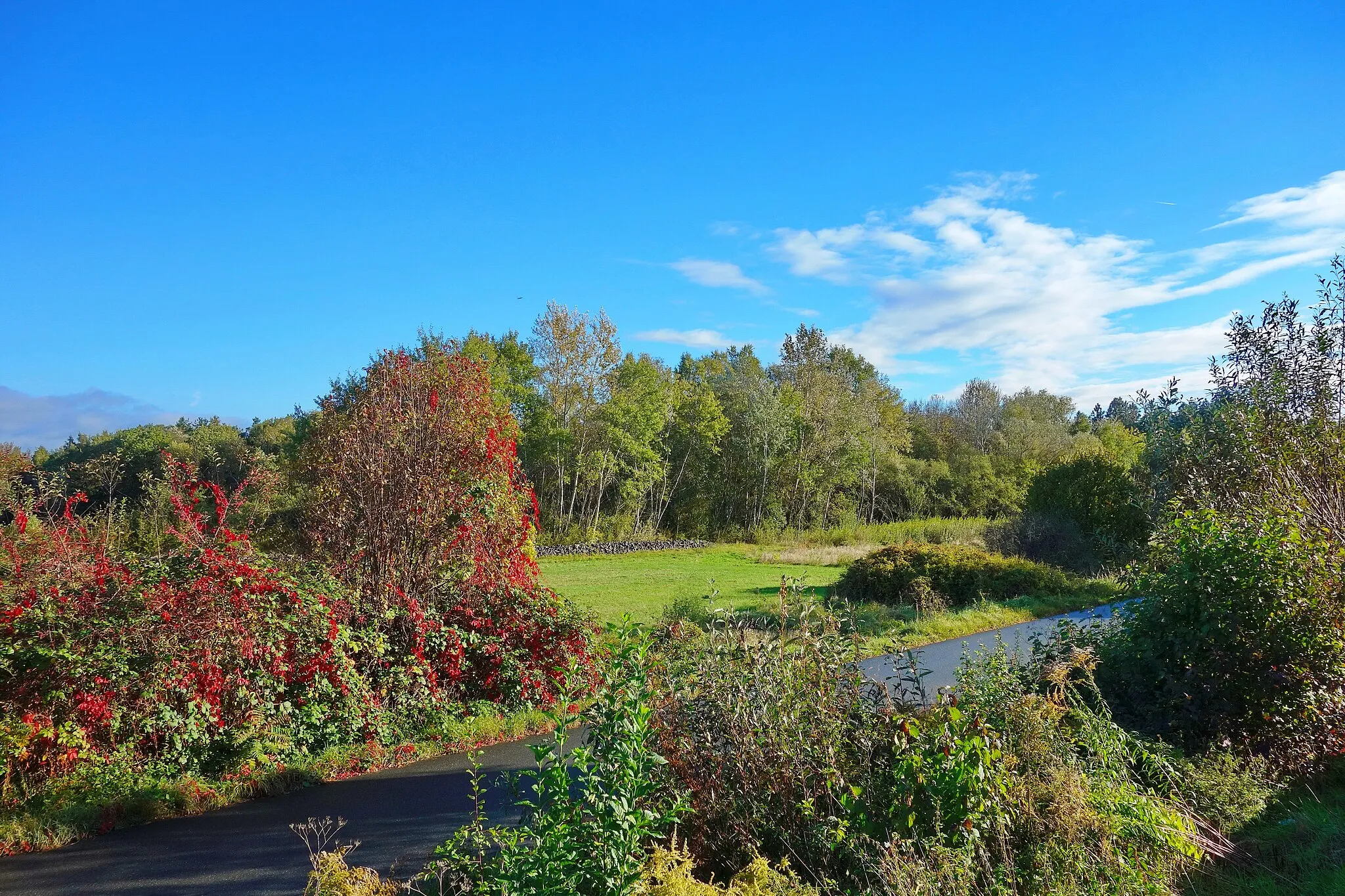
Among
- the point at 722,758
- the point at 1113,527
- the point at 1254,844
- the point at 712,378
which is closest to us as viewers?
the point at 722,758

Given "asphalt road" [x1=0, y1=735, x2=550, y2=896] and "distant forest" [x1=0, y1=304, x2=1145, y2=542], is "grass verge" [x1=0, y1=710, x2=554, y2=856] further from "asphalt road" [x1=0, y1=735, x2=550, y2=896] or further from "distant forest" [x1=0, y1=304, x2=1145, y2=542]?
"distant forest" [x1=0, y1=304, x2=1145, y2=542]

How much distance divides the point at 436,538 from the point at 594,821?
6369 mm

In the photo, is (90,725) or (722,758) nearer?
(722,758)

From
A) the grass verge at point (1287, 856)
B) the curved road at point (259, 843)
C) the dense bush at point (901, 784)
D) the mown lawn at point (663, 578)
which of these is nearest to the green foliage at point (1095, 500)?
the mown lawn at point (663, 578)

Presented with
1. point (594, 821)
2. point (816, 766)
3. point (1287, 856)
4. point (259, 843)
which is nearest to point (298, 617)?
point (259, 843)

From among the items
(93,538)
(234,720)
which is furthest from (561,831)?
(93,538)

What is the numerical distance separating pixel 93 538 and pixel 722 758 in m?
6.61

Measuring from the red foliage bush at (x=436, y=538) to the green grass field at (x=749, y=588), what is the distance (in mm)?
1546

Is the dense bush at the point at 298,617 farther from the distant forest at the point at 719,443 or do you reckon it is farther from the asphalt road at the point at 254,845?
the distant forest at the point at 719,443

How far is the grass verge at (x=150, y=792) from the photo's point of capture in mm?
5855

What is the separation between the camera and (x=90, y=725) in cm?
657

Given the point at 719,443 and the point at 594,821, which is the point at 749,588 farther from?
the point at 719,443

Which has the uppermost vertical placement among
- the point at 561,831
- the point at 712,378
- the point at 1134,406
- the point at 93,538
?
the point at 712,378

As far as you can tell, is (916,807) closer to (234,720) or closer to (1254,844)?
(1254,844)
